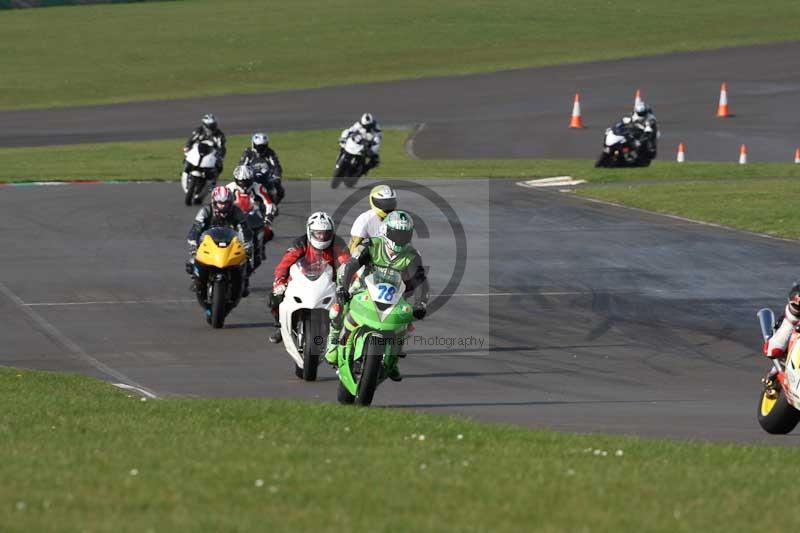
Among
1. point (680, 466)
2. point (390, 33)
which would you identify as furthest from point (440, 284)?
point (390, 33)

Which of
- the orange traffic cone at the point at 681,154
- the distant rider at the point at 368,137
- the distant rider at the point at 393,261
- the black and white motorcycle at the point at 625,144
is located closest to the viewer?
the distant rider at the point at 393,261

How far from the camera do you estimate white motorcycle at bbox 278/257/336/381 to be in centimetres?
1605

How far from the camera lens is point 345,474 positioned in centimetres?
980

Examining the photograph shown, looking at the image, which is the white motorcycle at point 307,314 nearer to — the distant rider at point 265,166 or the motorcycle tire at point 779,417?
the motorcycle tire at point 779,417

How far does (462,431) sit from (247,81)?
52114 mm

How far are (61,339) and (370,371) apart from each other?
5898mm

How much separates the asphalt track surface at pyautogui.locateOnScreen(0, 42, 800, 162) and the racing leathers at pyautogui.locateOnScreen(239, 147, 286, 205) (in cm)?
1485

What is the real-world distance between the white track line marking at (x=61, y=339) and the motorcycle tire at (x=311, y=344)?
1674 mm

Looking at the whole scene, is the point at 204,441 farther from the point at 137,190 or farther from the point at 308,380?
the point at 137,190

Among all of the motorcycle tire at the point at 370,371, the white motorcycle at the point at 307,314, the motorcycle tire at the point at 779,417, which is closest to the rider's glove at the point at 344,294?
the motorcycle tire at the point at 370,371

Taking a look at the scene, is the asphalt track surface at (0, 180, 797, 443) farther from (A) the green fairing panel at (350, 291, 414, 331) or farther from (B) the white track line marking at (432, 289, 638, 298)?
(A) the green fairing panel at (350, 291, 414, 331)

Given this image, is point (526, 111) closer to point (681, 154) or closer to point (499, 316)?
point (681, 154)

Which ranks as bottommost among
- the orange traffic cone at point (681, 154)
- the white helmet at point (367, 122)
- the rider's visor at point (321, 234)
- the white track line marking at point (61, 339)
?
the orange traffic cone at point (681, 154)

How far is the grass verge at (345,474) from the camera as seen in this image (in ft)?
28.3
